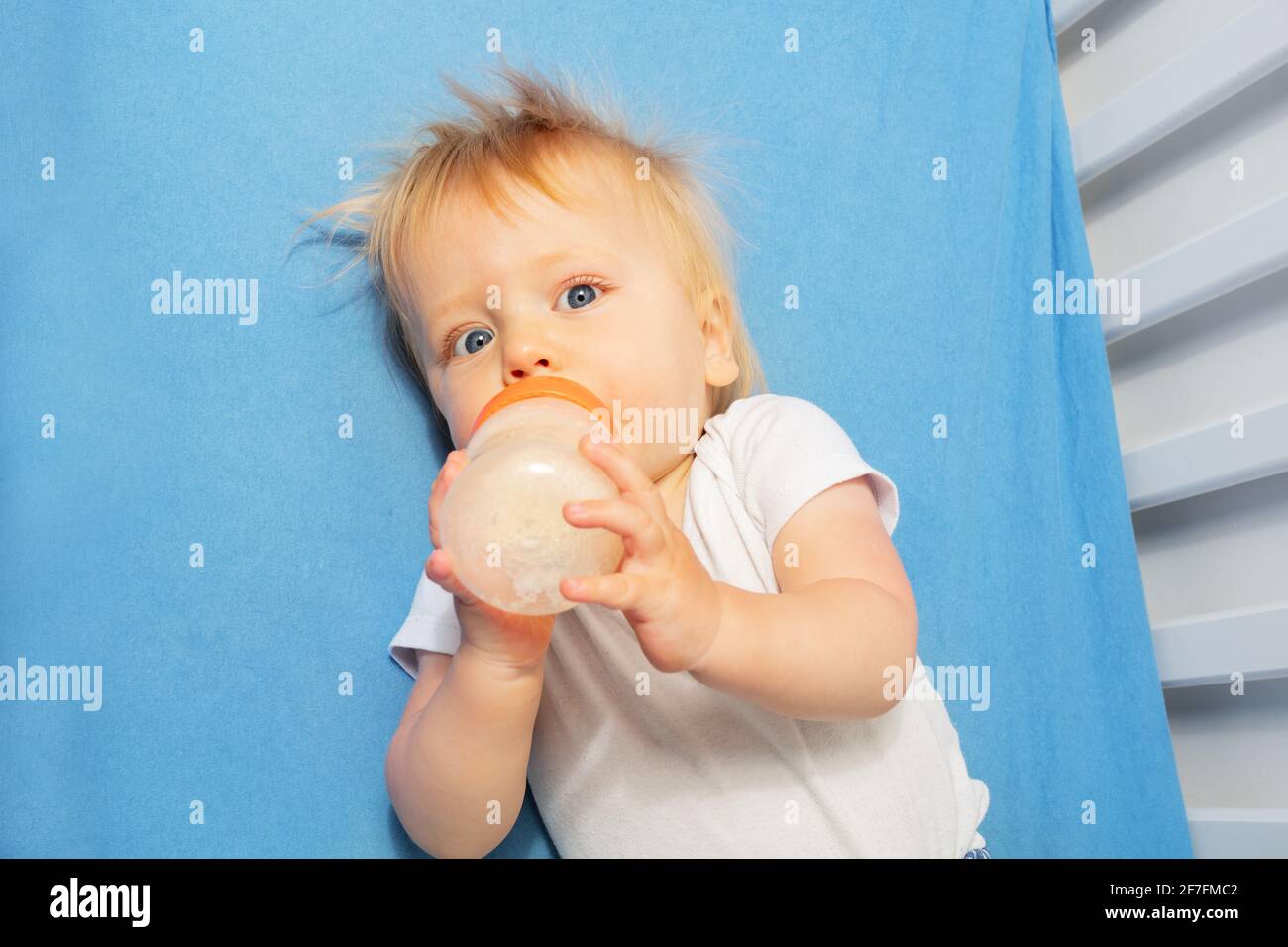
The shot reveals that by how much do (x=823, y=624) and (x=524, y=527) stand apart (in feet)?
0.69

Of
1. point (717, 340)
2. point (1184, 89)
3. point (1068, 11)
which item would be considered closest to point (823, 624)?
point (717, 340)

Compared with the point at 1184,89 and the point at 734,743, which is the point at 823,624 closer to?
the point at 734,743

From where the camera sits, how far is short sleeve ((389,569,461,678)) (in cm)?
85

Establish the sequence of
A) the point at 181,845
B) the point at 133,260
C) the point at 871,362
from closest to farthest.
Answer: the point at 181,845
the point at 133,260
the point at 871,362

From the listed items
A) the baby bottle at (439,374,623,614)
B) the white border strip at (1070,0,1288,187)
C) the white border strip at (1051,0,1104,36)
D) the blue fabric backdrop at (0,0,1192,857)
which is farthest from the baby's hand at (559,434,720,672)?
the white border strip at (1051,0,1104,36)

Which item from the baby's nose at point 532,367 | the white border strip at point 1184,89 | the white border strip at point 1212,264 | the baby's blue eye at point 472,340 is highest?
the white border strip at point 1184,89

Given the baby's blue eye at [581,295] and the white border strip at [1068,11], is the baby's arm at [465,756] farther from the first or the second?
the white border strip at [1068,11]

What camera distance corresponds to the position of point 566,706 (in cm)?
85

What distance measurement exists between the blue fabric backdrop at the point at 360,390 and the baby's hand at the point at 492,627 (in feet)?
0.84

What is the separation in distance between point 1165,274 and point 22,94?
3.38 feet

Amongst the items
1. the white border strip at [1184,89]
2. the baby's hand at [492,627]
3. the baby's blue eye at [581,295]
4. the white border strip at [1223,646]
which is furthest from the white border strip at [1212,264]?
the baby's hand at [492,627]

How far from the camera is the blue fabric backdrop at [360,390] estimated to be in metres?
0.91
